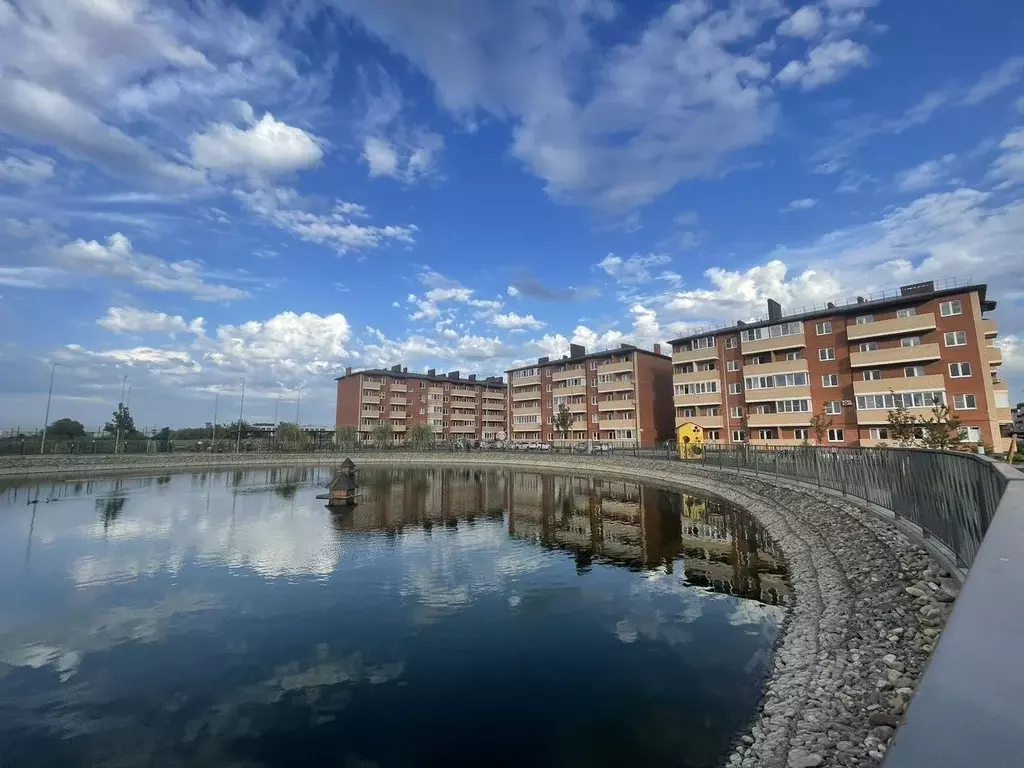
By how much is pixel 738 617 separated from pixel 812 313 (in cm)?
4980

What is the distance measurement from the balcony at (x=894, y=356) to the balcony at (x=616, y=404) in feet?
98.6

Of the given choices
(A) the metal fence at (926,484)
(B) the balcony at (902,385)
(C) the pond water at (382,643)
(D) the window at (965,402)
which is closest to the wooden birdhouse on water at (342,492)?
(C) the pond water at (382,643)

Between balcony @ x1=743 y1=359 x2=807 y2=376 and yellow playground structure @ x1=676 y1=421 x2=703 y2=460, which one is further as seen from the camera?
balcony @ x1=743 y1=359 x2=807 y2=376

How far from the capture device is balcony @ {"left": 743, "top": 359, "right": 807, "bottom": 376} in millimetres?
55781

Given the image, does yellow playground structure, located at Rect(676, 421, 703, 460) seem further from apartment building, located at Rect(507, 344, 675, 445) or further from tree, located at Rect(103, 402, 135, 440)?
tree, located at Rect(103, 402, 135, 440)

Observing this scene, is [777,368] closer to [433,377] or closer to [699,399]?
[699,399]

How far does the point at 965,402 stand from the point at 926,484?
41.0 m

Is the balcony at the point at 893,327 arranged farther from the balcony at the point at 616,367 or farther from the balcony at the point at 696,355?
the balcony at the point at 616,367

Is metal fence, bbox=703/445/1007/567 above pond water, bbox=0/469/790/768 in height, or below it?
above

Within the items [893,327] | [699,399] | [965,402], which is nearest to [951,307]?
[893,327]

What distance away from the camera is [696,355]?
66750 mm

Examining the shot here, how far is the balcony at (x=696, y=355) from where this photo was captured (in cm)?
6500

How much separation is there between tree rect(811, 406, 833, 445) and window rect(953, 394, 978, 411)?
9.69 m

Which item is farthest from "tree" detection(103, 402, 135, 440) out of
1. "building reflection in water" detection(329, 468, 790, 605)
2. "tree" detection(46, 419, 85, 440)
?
"building reflection in water" detection(329, 468, 790, 605)
